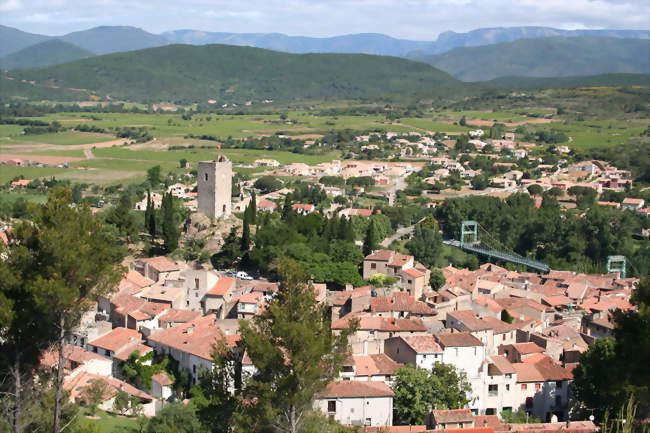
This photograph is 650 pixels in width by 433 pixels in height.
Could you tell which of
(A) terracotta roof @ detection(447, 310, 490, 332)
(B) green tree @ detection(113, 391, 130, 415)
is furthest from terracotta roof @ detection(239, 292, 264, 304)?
(B) green tree @ detection(113, 391, 130, 415)

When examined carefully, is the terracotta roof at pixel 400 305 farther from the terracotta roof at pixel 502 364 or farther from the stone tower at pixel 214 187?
the stone tower at pixel 214 187

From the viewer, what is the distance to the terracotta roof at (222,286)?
106ft

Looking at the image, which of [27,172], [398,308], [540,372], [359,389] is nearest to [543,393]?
[540,372]

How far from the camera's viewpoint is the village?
75.6 ft

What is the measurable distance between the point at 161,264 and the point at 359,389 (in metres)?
14.9

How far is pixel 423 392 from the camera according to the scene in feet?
77.0

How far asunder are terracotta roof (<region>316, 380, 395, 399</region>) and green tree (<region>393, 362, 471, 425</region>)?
0.50 metres

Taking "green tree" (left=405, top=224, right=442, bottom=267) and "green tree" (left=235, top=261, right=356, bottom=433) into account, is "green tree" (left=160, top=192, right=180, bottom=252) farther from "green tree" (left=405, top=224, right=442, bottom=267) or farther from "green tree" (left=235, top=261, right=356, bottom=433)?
"green tree" (left=235, top=261, right=356, bottom=433)

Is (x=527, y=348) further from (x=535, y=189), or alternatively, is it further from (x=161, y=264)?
(x=535, y=189)

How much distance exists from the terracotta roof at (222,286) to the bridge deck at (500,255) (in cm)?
1927

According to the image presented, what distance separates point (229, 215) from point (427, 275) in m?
11.0

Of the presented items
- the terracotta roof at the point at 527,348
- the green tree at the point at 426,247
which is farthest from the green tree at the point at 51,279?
the green tree at the point at 426,247

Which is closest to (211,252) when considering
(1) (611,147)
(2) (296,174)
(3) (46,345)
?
(3) (46,345)

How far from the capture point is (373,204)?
65500 mm
